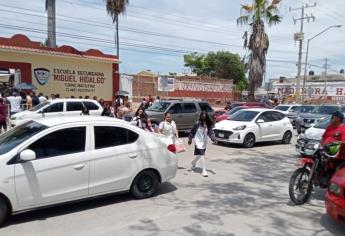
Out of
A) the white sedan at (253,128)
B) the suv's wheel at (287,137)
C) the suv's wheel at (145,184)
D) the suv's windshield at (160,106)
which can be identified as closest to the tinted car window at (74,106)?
the suv's windshield at (160,106)

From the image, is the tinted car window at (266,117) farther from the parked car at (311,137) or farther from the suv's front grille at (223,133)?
the parked car at (311,137)

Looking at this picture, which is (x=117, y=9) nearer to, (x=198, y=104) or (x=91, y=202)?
(x=198, y=104)

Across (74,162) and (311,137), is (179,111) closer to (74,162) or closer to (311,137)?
(311,137)

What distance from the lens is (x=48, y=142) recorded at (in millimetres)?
6125

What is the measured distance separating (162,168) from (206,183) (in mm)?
1665

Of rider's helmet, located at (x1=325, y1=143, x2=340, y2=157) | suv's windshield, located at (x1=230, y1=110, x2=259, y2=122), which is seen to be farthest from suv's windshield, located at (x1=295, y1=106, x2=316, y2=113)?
rider's helmet, located at (x1=325, y1=143, x2=340, y2=157)

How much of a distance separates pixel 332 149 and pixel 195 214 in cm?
256

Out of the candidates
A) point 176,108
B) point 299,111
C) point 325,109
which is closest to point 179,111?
point 176,108

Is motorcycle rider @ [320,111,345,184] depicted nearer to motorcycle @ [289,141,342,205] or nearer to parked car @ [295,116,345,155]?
motorcycle @ [289,141,342,205]

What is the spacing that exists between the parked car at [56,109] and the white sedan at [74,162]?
369 inches

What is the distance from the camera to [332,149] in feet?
22.0

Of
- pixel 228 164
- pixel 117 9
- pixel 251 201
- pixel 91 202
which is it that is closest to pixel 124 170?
pixel 91 202

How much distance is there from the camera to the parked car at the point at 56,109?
1606cm

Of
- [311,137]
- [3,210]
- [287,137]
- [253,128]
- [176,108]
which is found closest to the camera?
[3,210]
